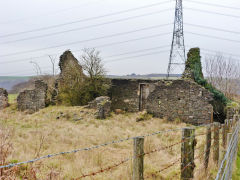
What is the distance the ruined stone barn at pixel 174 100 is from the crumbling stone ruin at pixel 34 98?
291 inches

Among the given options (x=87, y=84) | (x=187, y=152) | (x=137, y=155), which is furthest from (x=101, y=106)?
(x=137, y=155)

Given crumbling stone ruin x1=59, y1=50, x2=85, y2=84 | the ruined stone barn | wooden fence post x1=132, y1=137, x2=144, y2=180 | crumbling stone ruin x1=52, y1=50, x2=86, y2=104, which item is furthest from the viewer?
crumbling stone ruin x1=59, y1=50, x2=85, y2=84

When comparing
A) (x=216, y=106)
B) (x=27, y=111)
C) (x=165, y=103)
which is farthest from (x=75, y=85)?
(x=216, y=106)

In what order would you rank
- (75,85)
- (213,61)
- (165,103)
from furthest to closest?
(213,61)
(75,85)
(165,103)

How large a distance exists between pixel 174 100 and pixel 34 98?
11.6 metres

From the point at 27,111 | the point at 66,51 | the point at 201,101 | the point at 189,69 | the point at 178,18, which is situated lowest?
the point at 27,111

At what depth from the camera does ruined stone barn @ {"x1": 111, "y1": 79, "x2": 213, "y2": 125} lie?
13.1m

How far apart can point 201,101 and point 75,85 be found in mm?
9130

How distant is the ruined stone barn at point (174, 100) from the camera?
13148mm

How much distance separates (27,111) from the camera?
60.2 feet

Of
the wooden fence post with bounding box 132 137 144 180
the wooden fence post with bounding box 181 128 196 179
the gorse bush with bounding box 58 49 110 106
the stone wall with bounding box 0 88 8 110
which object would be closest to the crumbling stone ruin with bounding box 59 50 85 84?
the gorse bush with bounding box 58 49 110 106

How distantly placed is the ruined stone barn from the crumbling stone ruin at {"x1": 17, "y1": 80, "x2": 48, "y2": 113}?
739 centimetres

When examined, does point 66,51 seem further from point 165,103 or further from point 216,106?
point 216,106

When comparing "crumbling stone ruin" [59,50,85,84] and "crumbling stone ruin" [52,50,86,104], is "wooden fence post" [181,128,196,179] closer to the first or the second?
"crumbling stone ruin" [52,50,86,104]
